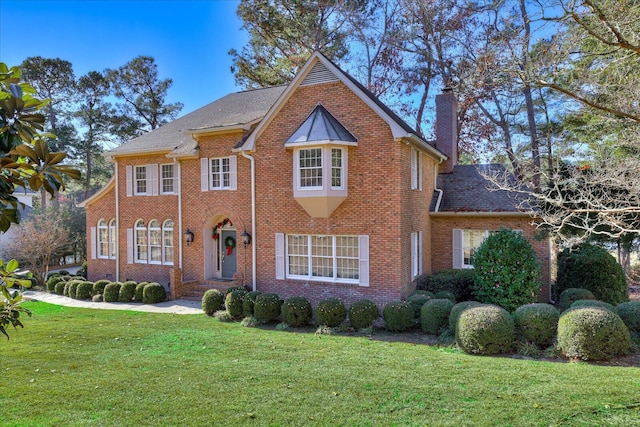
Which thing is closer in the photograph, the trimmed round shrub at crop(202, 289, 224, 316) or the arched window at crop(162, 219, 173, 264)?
the trimmed round shrub at crop(202, 289, 224, 316)

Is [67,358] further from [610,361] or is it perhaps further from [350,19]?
[350,19]

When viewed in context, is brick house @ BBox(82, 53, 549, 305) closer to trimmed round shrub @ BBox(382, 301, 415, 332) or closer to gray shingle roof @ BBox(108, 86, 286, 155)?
gray shingle roof @ BBox(108, 86, 286, 155)

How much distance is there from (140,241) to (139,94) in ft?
76.6

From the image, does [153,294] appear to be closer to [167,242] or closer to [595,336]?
[167,242]

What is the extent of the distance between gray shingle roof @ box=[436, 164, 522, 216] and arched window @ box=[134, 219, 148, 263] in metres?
13.0

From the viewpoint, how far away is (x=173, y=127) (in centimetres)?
2080

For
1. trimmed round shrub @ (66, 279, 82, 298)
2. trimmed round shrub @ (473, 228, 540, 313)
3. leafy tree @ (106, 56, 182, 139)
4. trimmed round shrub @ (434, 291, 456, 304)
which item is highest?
leafy tree @ (106, 56, 182, 139)

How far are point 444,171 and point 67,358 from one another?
16460 millimetres

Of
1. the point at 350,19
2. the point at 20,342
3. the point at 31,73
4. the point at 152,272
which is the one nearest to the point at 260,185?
the point at 152,272

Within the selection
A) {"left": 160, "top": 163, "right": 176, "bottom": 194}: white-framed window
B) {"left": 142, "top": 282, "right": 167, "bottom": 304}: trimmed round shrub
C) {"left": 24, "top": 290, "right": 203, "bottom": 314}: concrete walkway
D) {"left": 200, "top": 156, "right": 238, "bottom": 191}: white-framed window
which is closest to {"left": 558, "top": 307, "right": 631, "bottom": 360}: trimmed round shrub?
{"left": 24, "top": 290, "right": 203, "bottom": 314}: concrete walkway

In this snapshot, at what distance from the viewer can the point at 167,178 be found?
730 inches

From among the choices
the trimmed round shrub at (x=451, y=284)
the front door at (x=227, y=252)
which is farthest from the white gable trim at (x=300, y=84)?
the trimmed round shrub at (x=451, y=284)

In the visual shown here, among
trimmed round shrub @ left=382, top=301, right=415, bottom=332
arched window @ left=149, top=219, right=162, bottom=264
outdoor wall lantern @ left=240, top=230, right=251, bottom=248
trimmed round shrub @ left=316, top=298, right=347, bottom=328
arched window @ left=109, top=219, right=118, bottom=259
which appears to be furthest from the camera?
arched window @ left=109, top=219, right=118, bottom=259

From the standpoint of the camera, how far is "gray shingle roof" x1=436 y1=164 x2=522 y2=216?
1625 centimetres
